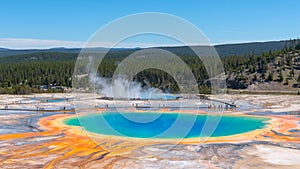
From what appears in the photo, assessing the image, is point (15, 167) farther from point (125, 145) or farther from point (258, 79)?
point (258, 79)

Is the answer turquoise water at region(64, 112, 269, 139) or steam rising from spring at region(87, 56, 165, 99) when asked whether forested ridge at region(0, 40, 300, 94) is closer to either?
steam rising from spring at region(87, 56, 165, 99)

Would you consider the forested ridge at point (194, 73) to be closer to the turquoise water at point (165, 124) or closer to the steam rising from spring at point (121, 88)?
the steam rising from spring at point (121, 88)

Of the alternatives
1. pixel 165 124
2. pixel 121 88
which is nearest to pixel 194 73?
pixel 121 88

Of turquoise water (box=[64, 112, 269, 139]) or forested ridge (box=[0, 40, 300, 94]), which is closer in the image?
turquoise water (box=[64, 112, 269, 139])

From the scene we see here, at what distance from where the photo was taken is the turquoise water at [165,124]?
19.0m

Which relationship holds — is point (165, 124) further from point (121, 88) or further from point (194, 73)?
point (194, 73)

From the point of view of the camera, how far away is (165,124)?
902 inches

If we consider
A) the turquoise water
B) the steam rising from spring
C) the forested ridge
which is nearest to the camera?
the turquoise water

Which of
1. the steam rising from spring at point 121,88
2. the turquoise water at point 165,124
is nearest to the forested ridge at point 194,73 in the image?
the steam rising from spring at point 121,88

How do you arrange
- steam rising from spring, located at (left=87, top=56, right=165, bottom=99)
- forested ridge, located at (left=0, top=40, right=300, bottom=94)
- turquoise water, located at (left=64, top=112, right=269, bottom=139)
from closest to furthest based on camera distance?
turquoise water, located at (left=64, top=112, right=269, bottom=139), steam rising from spring, located at (left=87, top=56, right=165, bottom=99), forested ridge, located at (left=0, top=40, right=300, bottom=94)

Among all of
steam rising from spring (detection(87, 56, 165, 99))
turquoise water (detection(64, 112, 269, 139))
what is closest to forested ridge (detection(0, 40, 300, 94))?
steam rising from spring (detection(87, 56, 165, 99))

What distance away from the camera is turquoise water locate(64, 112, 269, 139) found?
1895cm

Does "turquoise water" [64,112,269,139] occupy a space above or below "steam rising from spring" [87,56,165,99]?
below

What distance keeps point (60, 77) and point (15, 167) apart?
160 feet
